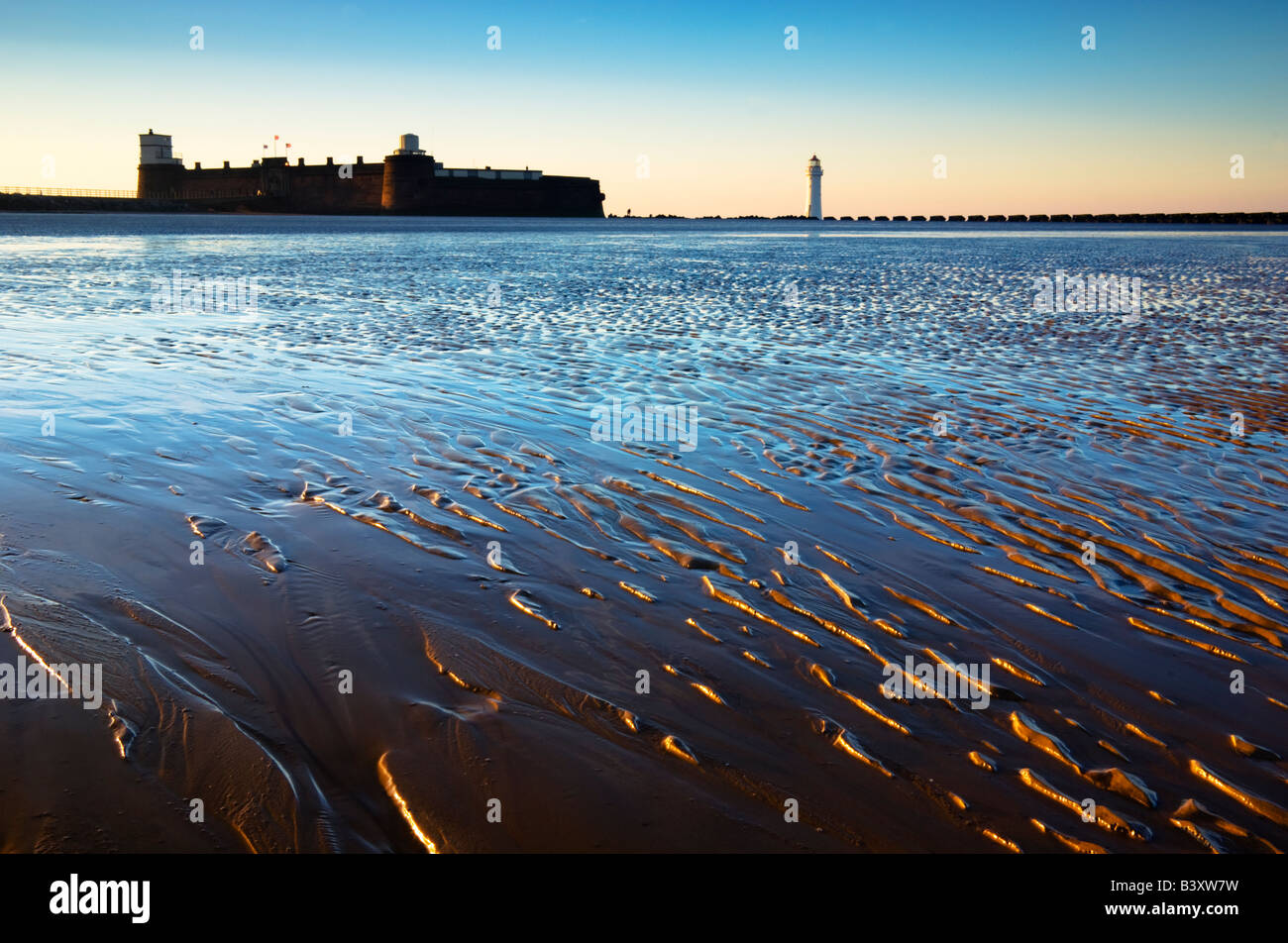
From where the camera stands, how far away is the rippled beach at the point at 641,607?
108 inches

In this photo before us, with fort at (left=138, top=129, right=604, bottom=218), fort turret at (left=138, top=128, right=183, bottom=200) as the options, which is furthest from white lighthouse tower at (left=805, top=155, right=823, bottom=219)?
fort turret at (left=138, top=128, right=183, bottom=200)

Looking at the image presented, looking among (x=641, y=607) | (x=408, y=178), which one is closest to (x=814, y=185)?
(x=408, y=178)

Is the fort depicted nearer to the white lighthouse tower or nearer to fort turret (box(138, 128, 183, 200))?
fort turret (box(138, 128, 183, 200))

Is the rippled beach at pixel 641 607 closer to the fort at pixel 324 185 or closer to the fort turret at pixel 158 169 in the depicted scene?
the fort at pixel 324 185

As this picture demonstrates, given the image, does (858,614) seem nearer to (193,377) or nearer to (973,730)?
(973,730)

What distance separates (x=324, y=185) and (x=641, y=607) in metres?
126

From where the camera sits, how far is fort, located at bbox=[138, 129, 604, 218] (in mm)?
112188

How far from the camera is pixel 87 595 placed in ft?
13.1

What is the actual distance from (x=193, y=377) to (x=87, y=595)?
19.6 ft

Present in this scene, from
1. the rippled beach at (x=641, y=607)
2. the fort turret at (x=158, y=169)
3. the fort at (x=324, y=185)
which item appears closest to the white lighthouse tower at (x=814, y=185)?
the fort at (x=324, y=185)

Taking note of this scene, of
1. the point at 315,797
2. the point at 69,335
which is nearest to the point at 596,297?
the point at 69,335

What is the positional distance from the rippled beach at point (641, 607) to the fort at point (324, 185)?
11127cm
